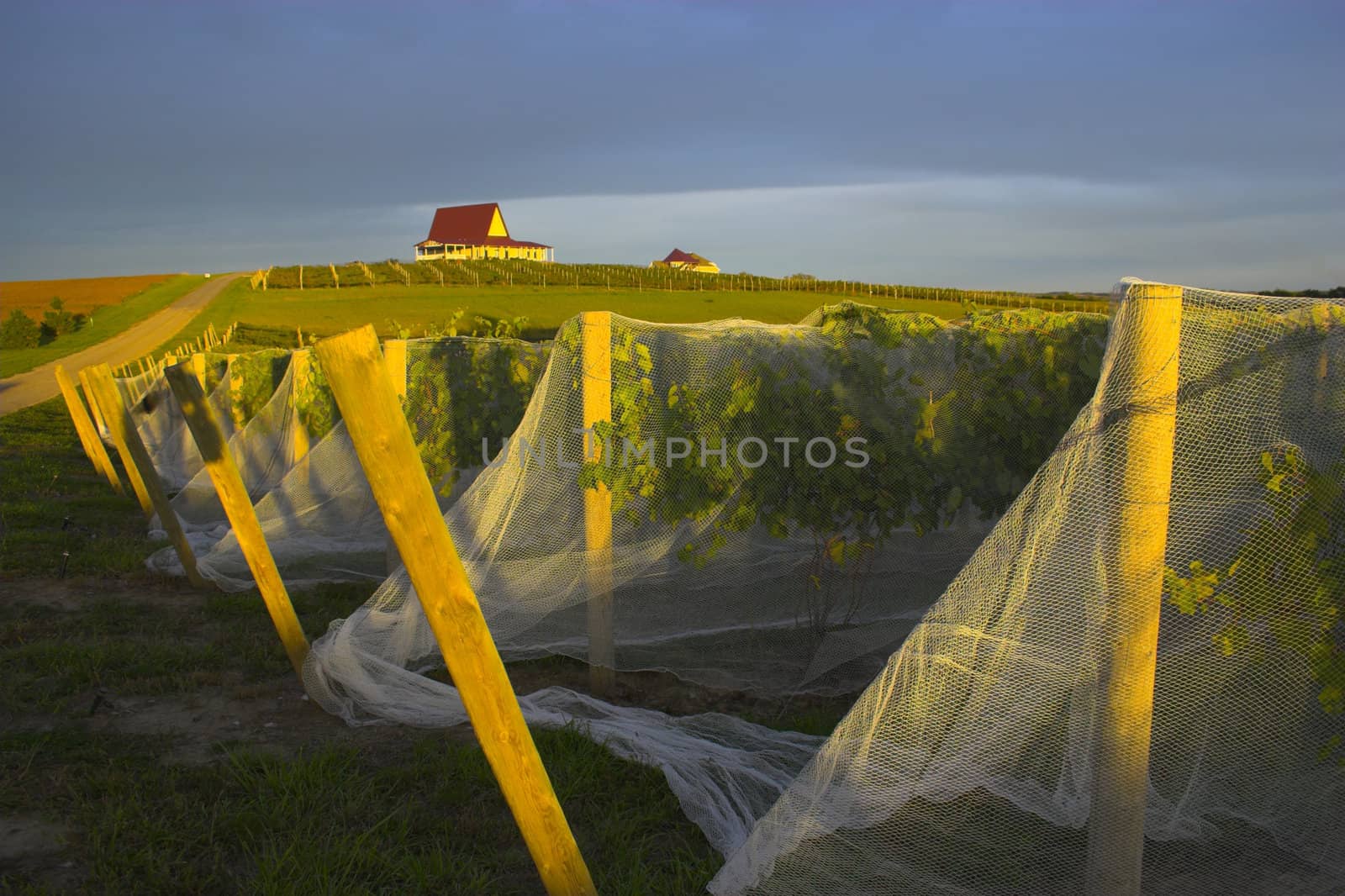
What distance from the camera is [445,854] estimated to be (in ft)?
9.25

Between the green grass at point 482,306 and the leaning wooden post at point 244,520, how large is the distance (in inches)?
1163

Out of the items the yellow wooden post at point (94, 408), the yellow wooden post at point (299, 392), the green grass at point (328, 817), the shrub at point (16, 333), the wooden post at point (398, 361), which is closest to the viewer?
the green grass at point (328, 817)

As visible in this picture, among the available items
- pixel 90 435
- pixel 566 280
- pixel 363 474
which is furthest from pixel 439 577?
pixel 566 280

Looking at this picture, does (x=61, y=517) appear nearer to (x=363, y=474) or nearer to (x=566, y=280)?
(x=363, y=474)

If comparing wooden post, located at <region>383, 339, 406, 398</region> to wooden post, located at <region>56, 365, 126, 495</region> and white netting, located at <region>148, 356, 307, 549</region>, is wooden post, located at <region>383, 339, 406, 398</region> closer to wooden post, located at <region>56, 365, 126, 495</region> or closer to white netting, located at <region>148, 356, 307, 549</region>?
white netting, located at <region>148, 356, 307, 549</region>

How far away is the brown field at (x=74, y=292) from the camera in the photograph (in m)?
53.4

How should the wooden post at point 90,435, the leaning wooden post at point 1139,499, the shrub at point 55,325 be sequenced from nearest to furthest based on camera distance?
the leaning wooden post at point 1139,499
the wooden post at point 90,435
the shrub at point 55,325

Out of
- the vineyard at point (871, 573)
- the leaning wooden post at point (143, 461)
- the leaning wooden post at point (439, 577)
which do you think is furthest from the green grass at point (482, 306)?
the leaning wooden post at point (439, 577)

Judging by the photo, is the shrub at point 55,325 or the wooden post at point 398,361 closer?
the wooden post at point 398,361

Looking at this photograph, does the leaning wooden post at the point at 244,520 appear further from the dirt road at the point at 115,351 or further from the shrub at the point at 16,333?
the shrub at the point at 16,333

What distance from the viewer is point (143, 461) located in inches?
252

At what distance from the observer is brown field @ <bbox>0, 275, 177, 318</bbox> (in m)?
53.4

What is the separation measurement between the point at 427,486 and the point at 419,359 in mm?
4706

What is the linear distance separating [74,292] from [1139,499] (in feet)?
236
